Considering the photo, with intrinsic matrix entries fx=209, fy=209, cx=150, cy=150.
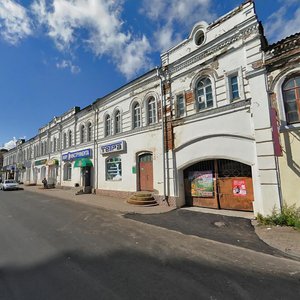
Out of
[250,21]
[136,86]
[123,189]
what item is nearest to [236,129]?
[250,21]

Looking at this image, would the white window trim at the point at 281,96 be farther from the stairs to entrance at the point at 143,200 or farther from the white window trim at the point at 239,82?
the stairs to entrance at the point at 143,200

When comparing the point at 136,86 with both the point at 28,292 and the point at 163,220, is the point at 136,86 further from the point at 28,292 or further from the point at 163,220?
the point at 28,292

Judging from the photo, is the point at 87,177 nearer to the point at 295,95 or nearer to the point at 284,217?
the point at 284,217

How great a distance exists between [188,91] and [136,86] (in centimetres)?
491

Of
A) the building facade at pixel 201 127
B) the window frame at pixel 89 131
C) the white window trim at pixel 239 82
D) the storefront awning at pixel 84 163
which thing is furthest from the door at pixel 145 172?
the window frame at pixel 89 131

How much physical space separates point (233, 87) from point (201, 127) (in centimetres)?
256

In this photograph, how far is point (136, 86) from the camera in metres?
15.7

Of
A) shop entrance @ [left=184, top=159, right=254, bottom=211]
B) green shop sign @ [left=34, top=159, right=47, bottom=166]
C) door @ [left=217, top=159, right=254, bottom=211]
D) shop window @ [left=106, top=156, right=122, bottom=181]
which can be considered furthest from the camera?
green shop sign @ [left=34, top=159, right=47, bottom=166]

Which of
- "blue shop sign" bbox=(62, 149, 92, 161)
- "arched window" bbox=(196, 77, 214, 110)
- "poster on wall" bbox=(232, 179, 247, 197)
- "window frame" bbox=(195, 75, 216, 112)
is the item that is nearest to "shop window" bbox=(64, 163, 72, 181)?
"blue shop sign" bbox=(62, 149, 92, 161)

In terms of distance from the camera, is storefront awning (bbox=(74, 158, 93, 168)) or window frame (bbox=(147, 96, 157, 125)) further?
storefront awning (bbox=(74, 158, 93, 168))

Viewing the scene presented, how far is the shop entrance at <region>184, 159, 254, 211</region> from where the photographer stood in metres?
10.3

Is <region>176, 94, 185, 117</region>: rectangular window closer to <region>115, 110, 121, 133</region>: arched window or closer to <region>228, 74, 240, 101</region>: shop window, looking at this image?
<region>228, 74, 240, 101</region>: shop window

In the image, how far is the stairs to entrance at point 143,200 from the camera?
515 inches

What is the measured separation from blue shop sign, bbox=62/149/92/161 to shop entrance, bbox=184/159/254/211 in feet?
35.7
